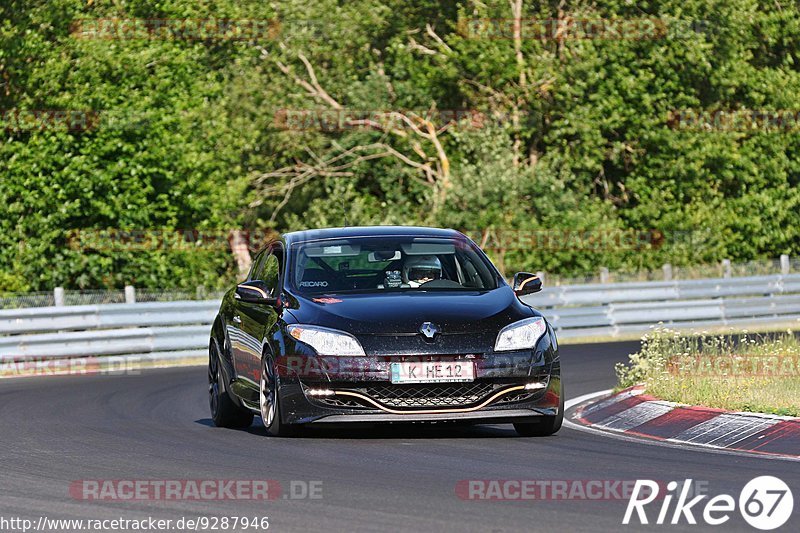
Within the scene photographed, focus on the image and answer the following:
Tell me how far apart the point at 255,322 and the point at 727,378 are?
423cm

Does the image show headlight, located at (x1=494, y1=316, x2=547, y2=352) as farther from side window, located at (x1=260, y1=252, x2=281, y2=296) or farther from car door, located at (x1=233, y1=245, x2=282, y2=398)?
side window, located at (x1=260, y1=252, x2=281, y2=296)

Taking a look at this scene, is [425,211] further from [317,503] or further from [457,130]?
[317,503]

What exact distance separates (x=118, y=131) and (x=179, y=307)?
9973 mm

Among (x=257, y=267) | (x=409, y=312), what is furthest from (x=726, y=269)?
(x=409, y=312)

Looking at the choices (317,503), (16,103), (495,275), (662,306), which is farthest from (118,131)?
(317,503)

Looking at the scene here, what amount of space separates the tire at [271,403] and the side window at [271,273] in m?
0.78

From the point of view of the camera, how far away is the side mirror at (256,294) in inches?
496

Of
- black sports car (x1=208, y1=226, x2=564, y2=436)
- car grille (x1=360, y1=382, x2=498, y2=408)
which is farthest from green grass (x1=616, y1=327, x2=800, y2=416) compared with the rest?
car grille (x1=360, y1=382, x2=498, y2=408)

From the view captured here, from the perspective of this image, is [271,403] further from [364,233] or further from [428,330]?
[364,233]

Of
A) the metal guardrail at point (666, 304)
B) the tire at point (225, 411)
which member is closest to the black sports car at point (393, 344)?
the tire at point (225, 411)

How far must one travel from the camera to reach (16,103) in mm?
36125

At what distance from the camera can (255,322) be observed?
42.3ft

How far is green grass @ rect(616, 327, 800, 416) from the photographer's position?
42.2 ft

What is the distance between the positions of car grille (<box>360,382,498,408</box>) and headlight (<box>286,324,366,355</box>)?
295 mm
